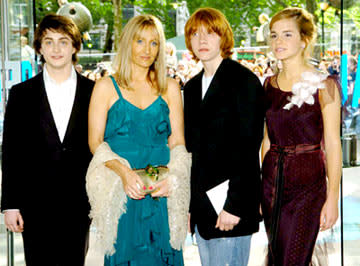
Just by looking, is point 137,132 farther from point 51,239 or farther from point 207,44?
point 51,239

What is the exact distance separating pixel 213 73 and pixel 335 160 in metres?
0.68

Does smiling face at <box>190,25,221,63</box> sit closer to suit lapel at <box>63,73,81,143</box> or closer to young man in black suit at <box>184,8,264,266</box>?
young man in black suit at <box>184,8,264,266</box>

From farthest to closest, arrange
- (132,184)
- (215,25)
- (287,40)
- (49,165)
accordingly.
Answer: (49,165), (287,40), (215,25), (132,184)

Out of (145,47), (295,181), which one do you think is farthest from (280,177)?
(145,47)

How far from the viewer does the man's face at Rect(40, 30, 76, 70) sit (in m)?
2.51

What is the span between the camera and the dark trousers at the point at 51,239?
248cm

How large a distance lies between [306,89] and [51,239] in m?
1.41

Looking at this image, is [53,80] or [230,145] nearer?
[230,145]

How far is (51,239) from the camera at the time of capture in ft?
8.14

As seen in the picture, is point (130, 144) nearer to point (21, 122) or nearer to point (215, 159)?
point (215, 159)

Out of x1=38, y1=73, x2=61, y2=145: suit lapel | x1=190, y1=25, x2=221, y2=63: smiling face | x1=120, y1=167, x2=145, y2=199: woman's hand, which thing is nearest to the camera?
x1=120, y1=167, x2=145, y2=199: woman's hand

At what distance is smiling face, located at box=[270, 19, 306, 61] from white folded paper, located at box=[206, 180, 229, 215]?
68 centimetres

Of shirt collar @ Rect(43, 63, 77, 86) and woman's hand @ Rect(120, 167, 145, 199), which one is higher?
shirt collar @ Rect(43, 63, 77, 86)

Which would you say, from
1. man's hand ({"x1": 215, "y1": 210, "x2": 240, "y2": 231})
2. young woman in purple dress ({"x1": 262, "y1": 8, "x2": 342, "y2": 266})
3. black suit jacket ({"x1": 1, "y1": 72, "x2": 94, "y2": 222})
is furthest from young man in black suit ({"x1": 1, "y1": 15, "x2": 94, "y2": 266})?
young woman in purple dress ({"x1": 262, "y1": 8, "x2": 342, "y2": 266})
